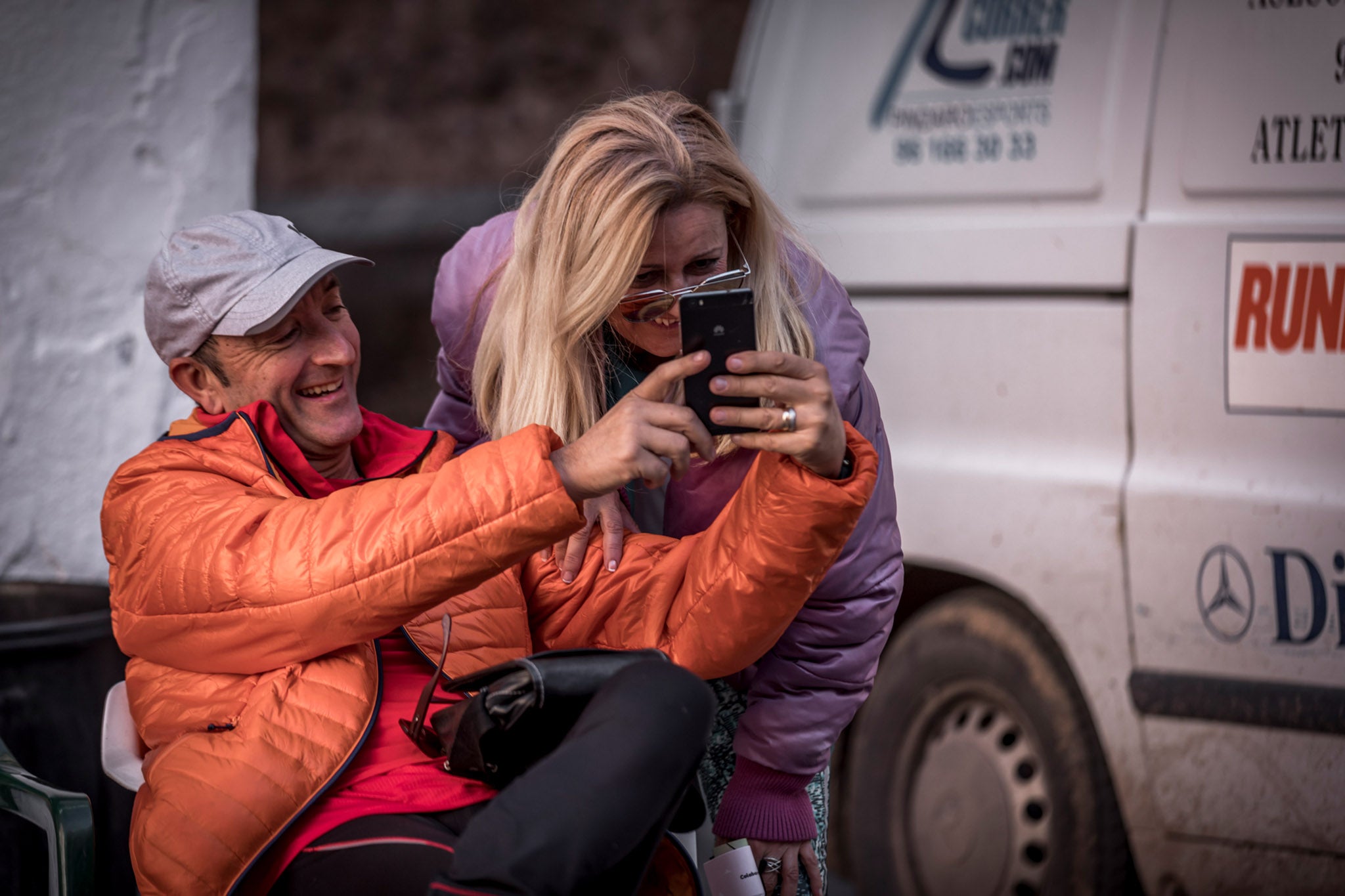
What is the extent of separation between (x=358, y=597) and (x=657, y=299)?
2.20 feet

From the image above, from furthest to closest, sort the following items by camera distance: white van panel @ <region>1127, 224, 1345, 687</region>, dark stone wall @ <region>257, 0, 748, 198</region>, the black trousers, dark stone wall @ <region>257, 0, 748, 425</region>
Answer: dark stone wall @ <region>257, 0, 748, 198</region>
dark stone wall @ <region>257, 0, 748, 425</region>
white van panel @ <region>1127, 224, 1345, 687</region>
the black trousers

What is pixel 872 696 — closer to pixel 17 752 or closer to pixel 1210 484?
pixel 1210 484

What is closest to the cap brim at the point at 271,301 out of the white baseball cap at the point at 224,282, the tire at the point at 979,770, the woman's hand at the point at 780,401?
the white baseball cap at the point at 224,282

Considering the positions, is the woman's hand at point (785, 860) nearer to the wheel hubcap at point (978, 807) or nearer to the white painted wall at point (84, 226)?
the wheel hubcap at point (978, 807)

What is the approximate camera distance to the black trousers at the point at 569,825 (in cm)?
149

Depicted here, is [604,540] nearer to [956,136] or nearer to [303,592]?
[303,592]

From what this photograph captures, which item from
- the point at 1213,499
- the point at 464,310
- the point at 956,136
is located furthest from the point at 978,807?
the point at 464,310

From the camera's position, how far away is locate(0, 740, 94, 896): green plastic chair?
6.45 ft

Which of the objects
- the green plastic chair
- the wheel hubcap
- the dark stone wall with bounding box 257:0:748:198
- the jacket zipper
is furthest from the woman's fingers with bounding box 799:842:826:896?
the dark stone wall with bounding box 257:0:748:198

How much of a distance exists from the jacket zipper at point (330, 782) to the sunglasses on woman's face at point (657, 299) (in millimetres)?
635

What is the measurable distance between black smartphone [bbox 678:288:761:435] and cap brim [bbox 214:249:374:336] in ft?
2.07

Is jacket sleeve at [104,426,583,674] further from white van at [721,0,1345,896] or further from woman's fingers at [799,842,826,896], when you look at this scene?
white van at [721,0,1345,896]

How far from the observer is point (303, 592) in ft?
5.52

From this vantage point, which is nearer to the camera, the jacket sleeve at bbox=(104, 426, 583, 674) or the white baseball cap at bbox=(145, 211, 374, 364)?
the jacket sleeve at bbox=(104, 426, 583, 674)
